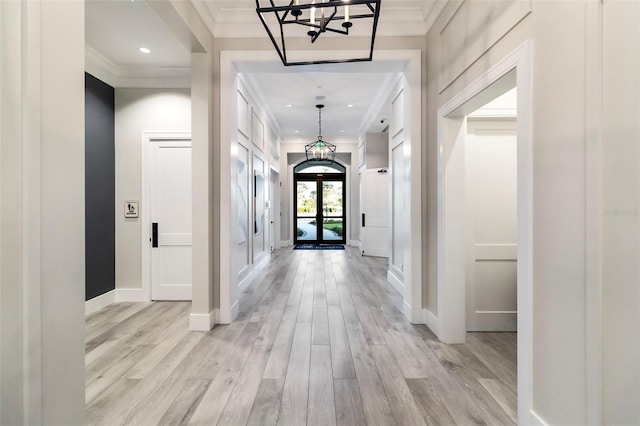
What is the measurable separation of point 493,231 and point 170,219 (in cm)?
391

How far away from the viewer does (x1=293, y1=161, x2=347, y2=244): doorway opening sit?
33.2ft

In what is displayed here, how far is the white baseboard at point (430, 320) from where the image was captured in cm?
291

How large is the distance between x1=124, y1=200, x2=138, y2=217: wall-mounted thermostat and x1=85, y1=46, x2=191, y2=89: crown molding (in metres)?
1.56

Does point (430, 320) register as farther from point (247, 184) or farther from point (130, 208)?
point (130, 208)

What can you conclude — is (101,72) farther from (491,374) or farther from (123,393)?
(491,374)

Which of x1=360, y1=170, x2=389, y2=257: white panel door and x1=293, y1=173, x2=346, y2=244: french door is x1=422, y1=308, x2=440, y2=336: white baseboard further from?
x1=293, y1=173, x2=346, y2=244: french door

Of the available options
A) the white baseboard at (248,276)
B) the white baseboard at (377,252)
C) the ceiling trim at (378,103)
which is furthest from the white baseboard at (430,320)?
the white baseboard at (377,252)

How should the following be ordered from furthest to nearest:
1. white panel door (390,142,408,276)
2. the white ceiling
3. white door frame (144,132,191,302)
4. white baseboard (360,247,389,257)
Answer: white baseboard (360,247,389,257)
white panel door (390,142,408,276)
white door frame (144,132,191,302)
the white ceiling
